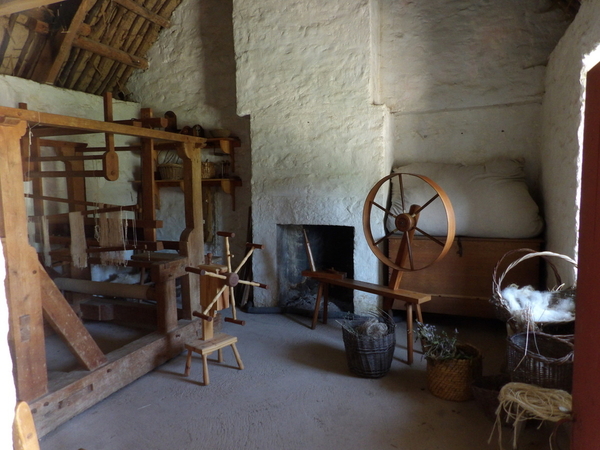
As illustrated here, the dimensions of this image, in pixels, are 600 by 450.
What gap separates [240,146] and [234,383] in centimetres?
313

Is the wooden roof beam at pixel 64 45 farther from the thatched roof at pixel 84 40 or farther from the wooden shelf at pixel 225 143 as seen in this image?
the wooden shelf at pixel 225 143

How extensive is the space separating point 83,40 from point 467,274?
15.6 feet

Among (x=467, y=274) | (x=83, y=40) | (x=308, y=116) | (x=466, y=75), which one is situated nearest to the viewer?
(x=467, y=274)

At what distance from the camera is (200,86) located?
5.59m

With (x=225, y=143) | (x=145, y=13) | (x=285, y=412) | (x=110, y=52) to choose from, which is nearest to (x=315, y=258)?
(x=225, y=143)

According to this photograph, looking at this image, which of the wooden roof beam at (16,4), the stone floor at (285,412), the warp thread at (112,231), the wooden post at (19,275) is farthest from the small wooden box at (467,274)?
the wooden roof beam at (16,4)

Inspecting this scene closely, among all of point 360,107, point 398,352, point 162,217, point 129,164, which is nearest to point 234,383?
point 398,352

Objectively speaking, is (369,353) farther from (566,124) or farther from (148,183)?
(148,183)

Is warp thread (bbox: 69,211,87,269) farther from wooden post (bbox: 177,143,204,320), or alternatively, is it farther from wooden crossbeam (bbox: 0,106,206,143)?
wooden post (bbox: 177,143,204,320)

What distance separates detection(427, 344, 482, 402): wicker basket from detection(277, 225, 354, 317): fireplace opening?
204 cm

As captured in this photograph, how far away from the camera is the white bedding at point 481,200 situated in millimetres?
3938

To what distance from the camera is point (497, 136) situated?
448cm

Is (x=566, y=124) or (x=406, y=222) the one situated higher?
(x=566, y=124)

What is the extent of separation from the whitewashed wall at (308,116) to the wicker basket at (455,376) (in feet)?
5.51
